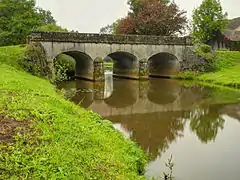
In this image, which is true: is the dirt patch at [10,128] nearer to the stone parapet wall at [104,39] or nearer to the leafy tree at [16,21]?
the stone parapet wall at [104,39]

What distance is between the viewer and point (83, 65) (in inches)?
1109

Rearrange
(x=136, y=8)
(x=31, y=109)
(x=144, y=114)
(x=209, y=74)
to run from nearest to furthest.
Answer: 1. (x=31, y=109)
2. (x=144, y=114)
3. (x=209, y=74)
4. (x=136, y=8)

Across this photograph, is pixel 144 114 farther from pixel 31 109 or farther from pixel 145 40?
pixel 145 40

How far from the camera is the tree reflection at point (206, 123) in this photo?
9.23 meters

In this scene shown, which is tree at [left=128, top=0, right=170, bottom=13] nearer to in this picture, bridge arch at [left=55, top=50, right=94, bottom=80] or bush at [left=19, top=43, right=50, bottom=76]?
bridge arch at [left=55, top=50, right=94, bottom=80]

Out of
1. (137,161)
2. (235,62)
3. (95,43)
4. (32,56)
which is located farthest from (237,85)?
(137,161)

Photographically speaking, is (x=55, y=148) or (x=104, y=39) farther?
(x=104, y=39)

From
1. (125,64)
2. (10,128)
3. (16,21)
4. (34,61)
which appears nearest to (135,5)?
(125,64)

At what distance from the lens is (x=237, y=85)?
20109mm

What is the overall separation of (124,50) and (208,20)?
19902 mm

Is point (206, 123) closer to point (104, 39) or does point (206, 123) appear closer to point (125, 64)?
point (104, 39)

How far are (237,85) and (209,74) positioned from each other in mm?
6324

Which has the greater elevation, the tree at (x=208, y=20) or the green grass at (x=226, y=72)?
the tree at (x=208, y=20)

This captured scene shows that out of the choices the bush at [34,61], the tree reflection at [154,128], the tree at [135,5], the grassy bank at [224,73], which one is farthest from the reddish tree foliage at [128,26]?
the tree reflection at [154,128]
